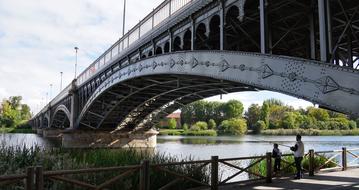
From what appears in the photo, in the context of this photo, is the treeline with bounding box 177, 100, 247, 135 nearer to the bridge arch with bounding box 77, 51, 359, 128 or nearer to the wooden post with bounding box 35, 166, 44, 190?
the bridge arch with bounding box 77, 51, 359, 128

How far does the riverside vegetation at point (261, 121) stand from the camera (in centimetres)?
9219

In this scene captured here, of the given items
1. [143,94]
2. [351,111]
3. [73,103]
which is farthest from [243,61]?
[73,103]

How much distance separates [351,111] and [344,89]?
57cm

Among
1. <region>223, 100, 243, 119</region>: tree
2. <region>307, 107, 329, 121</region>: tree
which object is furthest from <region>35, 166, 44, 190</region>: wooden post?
<region>223, 100, 243, 119</region>: tree

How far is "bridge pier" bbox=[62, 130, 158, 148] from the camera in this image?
43.9m

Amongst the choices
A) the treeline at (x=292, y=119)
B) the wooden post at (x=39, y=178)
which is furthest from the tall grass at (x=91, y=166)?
the treeline at (x=292, y=119)

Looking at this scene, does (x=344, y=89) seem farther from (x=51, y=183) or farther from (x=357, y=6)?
(x=51, y=183)

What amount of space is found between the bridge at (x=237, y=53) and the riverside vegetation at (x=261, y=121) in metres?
58.1

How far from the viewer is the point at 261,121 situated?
10119 cm

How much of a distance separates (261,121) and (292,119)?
782 centimetres

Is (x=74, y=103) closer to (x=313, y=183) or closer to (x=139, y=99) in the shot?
(x=139, y=99)

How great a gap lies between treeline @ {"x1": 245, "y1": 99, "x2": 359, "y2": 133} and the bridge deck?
Result: 78.7m

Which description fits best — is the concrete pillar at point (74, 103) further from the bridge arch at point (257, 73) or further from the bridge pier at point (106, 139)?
the bridge arch at point (257, 73)

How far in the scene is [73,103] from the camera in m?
44.9
